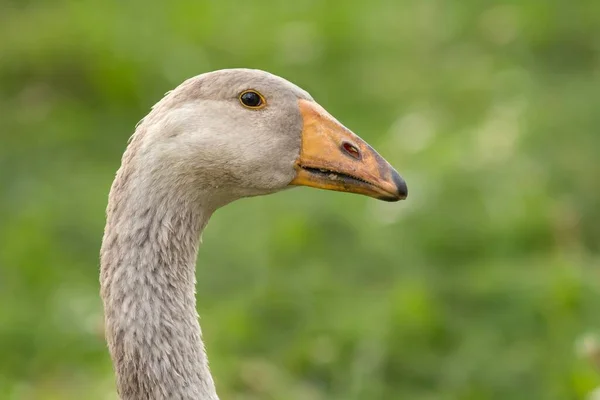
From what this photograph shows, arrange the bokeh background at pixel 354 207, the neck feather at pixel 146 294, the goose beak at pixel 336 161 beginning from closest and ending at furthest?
the neck feather at pixel 146 294 → the goose beak at pixel 336 161 → the bokeh background at pixel 354 207

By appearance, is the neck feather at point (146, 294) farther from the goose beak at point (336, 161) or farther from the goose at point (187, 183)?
the goose beak at point (336, 161)

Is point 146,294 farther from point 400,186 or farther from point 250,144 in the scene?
point 400,186

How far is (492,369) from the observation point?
6.59m

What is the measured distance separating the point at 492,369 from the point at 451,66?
13.1 feet

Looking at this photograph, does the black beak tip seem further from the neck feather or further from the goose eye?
the neck feather

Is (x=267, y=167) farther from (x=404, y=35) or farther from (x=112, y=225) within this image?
(x=404, y=35)

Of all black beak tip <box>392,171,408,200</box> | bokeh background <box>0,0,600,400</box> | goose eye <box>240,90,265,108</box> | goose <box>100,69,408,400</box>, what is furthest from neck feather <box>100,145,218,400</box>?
bokeh background <box>0,0,600,400</box>

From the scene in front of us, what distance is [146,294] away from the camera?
4027mm

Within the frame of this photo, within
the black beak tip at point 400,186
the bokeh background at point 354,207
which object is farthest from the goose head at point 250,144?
the bokeh background at point 354,207

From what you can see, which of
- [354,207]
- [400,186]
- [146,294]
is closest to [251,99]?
[400,186]

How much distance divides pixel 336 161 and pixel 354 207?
13.6 feet

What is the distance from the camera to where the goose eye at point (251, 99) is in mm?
4105

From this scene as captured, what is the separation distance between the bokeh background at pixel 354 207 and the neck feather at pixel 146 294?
2.08m

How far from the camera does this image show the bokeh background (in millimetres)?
6680
